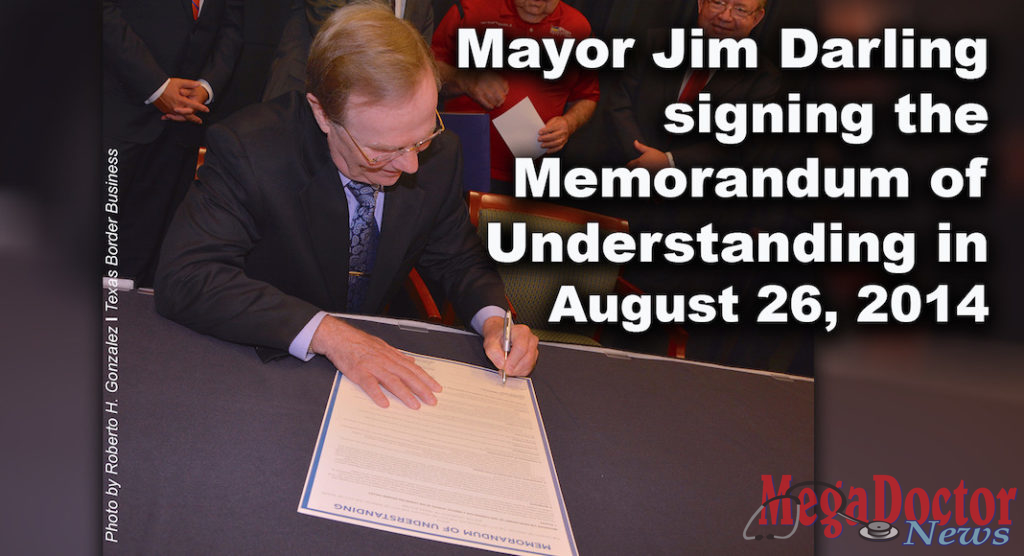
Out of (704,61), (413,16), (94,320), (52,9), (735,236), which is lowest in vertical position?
(94,320)

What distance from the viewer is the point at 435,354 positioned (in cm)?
141

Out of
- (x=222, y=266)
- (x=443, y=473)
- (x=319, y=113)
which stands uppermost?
(x=319, y=113)

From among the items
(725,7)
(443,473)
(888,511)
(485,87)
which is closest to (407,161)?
(443,473)

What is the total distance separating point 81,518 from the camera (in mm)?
1183

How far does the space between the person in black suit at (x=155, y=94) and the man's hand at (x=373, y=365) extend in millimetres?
1354

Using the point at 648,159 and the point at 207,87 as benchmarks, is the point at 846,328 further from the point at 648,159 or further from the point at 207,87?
the point at 207,87

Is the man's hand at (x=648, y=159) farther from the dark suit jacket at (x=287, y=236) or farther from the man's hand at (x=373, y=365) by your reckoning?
the man's hand at (x=373, y=365)

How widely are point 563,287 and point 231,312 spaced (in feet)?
4.12

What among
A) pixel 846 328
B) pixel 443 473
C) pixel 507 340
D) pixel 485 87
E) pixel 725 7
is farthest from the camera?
pixel 485 87

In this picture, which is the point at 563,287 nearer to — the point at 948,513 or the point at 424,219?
the point at 424,219

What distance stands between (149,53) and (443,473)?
1.86 metres

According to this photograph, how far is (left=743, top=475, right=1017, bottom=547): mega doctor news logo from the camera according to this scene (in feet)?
3.76

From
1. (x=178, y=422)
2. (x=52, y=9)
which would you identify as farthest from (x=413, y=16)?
(x=178, y=422)

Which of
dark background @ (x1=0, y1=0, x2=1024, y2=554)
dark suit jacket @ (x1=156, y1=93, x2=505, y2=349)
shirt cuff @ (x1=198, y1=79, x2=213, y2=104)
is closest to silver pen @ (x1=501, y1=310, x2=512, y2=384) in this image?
dark suit jacket @ (x1=156, y1=93, x2=505, y2=349)
